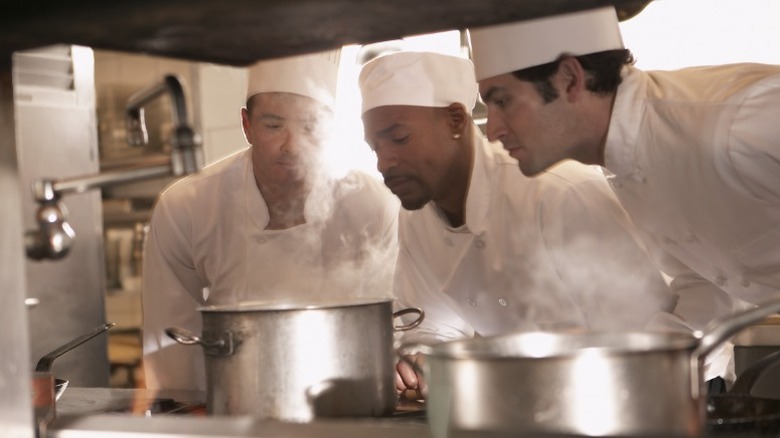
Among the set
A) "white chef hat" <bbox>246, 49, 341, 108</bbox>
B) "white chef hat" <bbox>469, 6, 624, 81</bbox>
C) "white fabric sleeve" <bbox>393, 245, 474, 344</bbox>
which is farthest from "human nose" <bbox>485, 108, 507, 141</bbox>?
"white chef hat" <bbox>246, 49, 341, 108</bbox>

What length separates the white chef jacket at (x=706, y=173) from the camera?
212cm

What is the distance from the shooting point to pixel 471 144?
3004mm

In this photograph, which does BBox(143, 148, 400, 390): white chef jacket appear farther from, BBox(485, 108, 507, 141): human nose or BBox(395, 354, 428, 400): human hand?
BBox(395, 354, 428, 400): human hand

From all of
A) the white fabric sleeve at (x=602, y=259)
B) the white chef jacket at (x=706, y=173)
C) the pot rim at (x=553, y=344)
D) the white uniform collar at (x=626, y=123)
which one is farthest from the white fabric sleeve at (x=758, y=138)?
the pot rim at (x=553, y=344)

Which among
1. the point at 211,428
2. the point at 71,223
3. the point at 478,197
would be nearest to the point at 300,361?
the point at 211,428

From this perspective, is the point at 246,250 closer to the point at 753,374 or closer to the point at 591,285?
the point at 591,285

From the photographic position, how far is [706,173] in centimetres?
223

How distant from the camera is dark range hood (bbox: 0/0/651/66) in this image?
0.76 meters

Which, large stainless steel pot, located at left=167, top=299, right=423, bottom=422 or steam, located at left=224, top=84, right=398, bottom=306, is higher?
steam, located at left=224, top=84, right=398, bottom=306

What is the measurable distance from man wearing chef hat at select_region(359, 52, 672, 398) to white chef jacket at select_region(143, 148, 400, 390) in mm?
180

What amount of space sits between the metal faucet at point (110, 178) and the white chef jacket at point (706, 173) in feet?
5.02

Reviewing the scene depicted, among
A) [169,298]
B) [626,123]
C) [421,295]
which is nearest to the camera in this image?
[626,123]

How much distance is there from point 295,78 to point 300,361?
1.93 m

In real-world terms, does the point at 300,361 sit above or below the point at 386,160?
below
